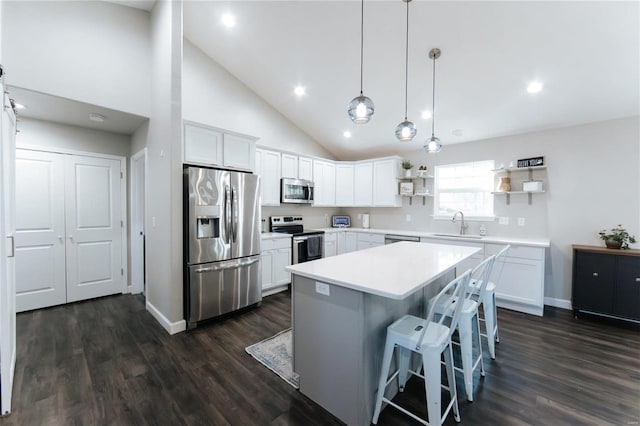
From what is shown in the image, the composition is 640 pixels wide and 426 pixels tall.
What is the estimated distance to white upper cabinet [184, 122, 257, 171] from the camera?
10.4 feet

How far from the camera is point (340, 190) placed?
224 inches

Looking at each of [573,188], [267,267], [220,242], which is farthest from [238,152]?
[573,188]

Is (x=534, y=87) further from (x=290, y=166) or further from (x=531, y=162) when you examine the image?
(x=290, y=166)

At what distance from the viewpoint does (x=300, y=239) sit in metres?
4.47

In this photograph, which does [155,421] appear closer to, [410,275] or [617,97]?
[410,275]

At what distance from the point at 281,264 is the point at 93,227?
281cm

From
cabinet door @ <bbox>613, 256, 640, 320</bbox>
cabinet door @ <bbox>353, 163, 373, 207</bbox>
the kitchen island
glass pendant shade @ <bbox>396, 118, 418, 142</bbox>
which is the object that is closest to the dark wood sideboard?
cabinet door @ <bbox>613, 256, 640, 320</bbox>

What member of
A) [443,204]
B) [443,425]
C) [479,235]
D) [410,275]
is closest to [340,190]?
[443,204]

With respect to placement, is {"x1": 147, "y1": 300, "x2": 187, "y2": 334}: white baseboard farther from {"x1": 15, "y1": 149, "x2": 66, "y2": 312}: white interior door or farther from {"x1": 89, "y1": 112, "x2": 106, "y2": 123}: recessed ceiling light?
{"x1": 89, "y1": 112, "x2": 106, "y2": 123}: recessed ceiling light

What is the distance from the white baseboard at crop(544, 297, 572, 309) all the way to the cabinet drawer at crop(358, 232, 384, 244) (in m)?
2.46

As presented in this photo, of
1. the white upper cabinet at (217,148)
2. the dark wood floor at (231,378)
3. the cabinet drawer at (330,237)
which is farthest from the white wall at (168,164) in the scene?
the cabinet drawer at (330,237)

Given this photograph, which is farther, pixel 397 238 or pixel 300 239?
pixel 397 238

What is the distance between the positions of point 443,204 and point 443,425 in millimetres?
3757

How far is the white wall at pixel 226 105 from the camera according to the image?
3.92m
